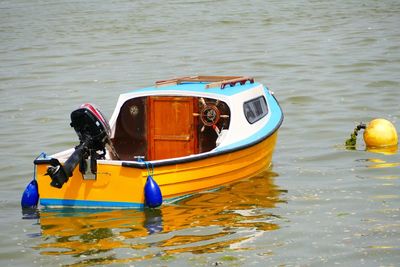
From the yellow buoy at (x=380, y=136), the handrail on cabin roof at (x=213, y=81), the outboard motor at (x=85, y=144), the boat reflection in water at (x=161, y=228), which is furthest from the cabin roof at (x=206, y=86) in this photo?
the yellow buoy at (x=380, y=136)

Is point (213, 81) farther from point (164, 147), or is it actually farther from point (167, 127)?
point (164, 147)

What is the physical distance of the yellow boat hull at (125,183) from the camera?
1478 cm

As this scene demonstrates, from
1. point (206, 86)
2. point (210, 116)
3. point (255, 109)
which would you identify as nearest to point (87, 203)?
point (210, 116)

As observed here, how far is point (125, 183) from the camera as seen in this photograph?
48.7 ft

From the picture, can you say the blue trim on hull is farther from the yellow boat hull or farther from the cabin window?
the cabin window

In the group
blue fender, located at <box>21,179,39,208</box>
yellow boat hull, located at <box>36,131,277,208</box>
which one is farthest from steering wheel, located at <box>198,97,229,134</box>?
blue fender, located at <box>21,179,39,208</box>

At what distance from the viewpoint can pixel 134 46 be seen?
120 feet

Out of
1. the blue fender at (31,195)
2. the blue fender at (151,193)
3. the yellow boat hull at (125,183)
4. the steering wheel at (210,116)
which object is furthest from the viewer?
the steering wheel at (210,116)

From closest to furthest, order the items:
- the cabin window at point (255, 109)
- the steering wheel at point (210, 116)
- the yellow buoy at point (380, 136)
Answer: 1. the steering wheel at point (210, 116)
2. the cabin window at point (255, 109)
3. the yellow buoy at point (380, 136)

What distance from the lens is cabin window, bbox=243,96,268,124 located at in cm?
1742

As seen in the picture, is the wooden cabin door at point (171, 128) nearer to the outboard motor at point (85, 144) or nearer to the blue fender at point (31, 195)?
the outboard motor at point (85, 144)

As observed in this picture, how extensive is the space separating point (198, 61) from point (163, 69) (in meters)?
1.69

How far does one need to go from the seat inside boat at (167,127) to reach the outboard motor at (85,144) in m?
1.92

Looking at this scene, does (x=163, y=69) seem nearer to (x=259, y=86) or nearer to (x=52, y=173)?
(x=259, y=86)
